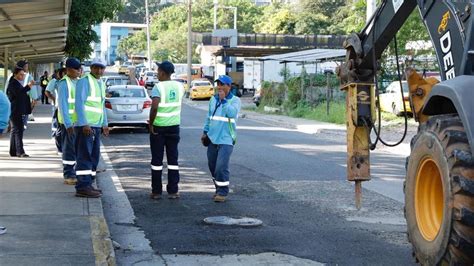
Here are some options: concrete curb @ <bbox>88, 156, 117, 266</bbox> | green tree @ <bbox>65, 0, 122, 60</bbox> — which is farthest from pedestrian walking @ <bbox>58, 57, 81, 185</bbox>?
green tree @ <bbox>65, 0, 122, 60</bbox>

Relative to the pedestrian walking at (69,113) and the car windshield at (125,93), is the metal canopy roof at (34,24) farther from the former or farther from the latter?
the car windshield at (125,93)

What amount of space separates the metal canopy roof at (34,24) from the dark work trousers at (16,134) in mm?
2125

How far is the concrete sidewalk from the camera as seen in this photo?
22.9 ft

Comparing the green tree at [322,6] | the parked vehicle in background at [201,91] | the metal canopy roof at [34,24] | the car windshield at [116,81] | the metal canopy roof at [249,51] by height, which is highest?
the green tree at [322,6]

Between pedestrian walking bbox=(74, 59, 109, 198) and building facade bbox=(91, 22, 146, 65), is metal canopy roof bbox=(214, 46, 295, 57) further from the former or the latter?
building facade bbox=(91, 22, 146, 65)

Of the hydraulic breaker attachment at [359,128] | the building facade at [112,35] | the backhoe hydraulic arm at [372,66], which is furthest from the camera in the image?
the building facade at [112,35]

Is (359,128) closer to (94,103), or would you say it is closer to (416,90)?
(416,90)

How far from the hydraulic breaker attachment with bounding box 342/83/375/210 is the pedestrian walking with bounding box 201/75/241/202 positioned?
11.2 ft

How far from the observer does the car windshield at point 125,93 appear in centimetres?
2352

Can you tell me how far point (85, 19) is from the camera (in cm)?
2441

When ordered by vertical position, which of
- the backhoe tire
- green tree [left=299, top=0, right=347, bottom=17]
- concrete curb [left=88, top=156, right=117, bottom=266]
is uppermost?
green tree [left=299, top=0, right=347, bottom=17]

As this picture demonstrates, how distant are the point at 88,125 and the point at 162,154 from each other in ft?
3.79

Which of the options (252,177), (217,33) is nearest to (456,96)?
(252,177)

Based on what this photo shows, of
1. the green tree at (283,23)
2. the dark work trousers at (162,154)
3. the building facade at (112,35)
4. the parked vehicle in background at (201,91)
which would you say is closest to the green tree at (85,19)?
the dark work trousers at (162,154)
